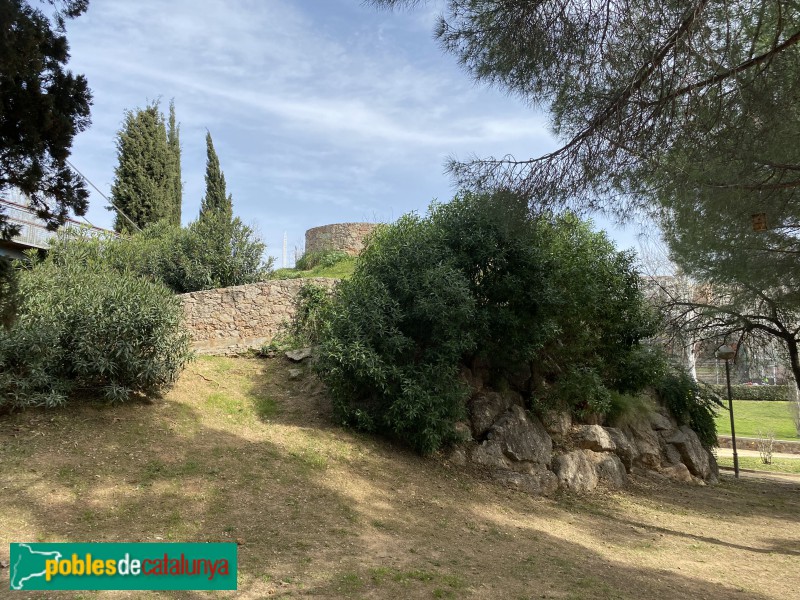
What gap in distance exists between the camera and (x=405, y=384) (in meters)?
8.16

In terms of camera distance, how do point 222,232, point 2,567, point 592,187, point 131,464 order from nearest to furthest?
point 2,567 < point 592,187 < point 131,464 < point 222,232

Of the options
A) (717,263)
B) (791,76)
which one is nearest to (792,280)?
(717,263)

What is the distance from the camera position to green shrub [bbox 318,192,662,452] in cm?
830

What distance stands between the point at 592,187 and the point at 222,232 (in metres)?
11.2

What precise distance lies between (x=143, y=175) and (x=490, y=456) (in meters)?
19.2

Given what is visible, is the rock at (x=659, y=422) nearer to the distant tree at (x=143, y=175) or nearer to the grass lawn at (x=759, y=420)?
the grass lawn at (x=759, y=420)

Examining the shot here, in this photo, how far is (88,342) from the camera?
24.1ft

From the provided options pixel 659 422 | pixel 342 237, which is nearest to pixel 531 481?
pixel 659 422

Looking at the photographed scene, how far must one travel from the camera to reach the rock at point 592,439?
32.6 feet

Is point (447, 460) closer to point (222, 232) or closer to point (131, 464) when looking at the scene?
point (131, 464)

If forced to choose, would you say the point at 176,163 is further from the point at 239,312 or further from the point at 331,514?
the point at 331,514

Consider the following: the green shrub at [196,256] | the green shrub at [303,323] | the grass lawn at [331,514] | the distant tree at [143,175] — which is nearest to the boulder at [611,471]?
the grass lawn at [331,514]

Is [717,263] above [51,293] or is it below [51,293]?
above

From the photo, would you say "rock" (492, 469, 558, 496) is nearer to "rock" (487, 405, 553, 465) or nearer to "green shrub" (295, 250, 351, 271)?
"rock" (487, 405, 553, 465)
